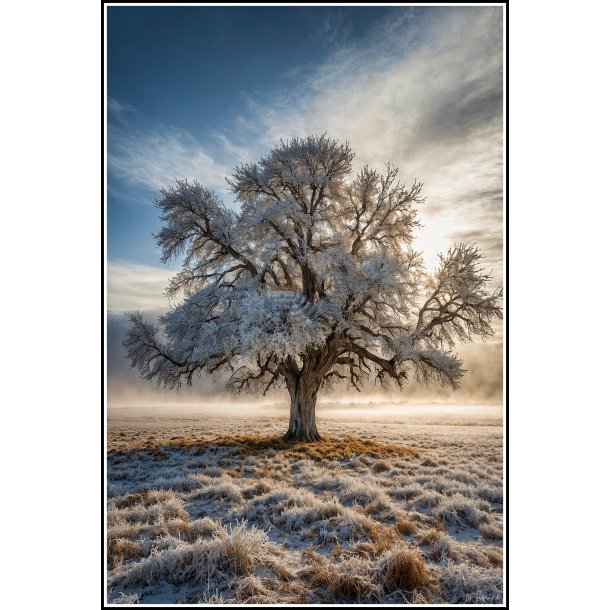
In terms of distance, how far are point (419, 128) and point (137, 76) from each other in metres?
5.19

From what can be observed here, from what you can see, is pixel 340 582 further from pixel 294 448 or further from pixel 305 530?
pixel 294 448

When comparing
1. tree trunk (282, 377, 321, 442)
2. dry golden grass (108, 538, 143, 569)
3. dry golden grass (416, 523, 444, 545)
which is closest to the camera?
dry golden grass (108, 538, 143, 569)

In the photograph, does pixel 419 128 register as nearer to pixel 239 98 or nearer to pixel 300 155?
pixel 239 98

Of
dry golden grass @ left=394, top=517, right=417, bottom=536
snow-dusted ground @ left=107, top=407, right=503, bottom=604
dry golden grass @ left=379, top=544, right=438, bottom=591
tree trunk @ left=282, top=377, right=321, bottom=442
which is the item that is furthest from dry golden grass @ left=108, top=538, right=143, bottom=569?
tree trunk @ left=282, top=377, right=321, bottom=442

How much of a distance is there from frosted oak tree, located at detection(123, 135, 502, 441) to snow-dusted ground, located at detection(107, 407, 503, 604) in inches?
124

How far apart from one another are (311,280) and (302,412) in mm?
4668

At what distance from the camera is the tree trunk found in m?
13.0

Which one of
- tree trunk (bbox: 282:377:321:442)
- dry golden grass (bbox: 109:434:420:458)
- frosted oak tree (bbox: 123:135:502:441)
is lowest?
dry golden grass (bbox: 109:434:420:458)

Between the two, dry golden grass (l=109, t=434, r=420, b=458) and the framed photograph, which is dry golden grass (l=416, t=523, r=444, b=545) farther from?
dry golden grass (l=109, t=434, r=420, b=458)

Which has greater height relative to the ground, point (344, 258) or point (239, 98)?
point (239, 98)

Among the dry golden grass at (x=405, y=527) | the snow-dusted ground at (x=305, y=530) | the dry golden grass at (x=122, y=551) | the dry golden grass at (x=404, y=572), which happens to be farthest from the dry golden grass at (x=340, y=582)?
the dry golden grass at (x=122, y=551)
